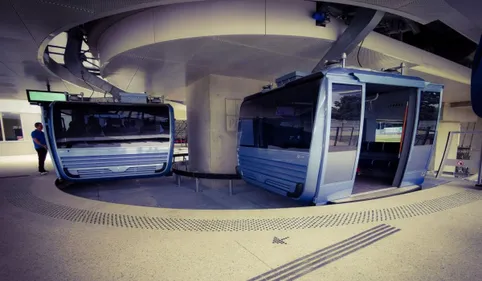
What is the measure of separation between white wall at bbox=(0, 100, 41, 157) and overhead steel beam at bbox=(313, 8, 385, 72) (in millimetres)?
16468

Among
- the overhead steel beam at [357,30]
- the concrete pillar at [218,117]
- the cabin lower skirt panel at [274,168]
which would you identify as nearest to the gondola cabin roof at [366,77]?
the overhead steel beam at [357,30]

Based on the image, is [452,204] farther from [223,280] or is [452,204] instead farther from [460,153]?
[460,153]

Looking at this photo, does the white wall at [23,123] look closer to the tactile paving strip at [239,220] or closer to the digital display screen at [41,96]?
the digital display screen at [41,96]

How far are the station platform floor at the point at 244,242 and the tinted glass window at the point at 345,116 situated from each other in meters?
0.93

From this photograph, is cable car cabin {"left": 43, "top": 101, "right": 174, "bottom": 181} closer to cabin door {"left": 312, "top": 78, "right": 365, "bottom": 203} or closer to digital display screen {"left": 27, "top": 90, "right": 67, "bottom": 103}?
digital display screen {"left": 27, "top": 90, "right": 67, "bottom": 103}

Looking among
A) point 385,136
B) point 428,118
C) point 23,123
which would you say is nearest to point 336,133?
point 428,118

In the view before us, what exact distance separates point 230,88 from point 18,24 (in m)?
4.46

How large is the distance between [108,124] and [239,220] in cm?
431

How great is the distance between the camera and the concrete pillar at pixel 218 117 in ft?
20.3

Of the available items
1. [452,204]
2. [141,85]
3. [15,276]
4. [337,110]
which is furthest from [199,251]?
[141,85]

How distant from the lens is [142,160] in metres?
5.25

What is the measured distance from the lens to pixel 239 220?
2.44 meters

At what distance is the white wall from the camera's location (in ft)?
38.2

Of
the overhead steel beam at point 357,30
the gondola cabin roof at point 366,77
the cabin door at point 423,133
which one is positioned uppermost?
the overhead steel beam at point 357,30
